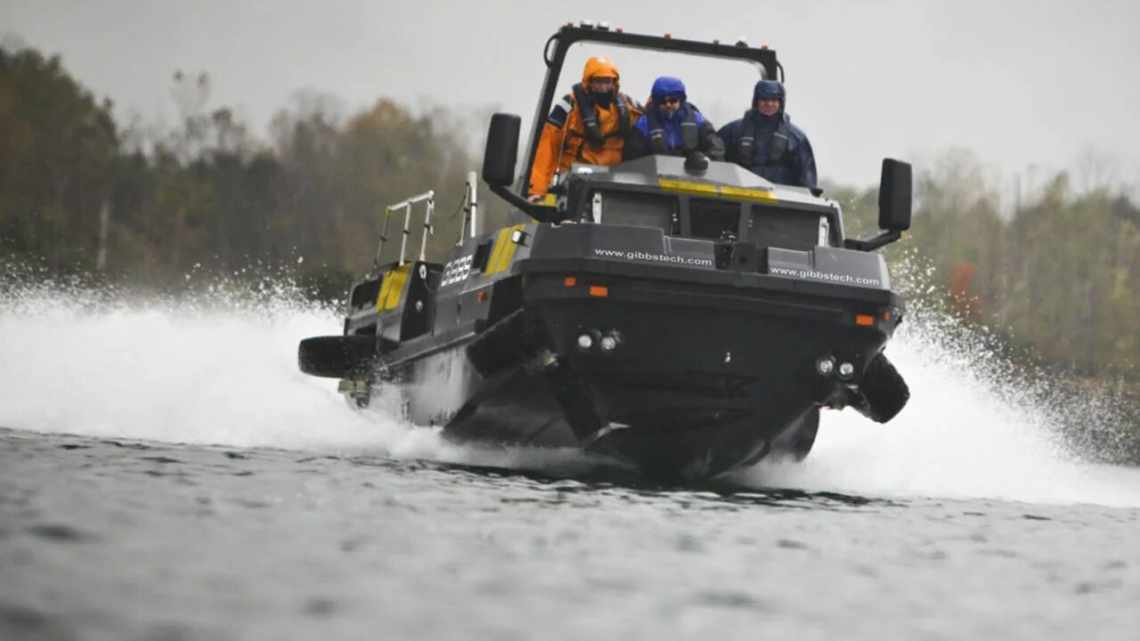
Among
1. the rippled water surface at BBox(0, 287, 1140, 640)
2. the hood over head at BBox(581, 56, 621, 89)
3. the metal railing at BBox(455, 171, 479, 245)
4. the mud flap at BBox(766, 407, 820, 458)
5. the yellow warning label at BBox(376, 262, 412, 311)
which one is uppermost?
the hood over head at BBox(581, 56, 621, 89)

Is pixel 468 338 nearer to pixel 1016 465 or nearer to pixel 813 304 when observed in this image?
pixel 813 304

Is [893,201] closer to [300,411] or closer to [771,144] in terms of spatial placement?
[771,144]

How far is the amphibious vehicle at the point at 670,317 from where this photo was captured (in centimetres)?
1137

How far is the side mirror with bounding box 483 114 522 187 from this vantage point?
11.4 metres

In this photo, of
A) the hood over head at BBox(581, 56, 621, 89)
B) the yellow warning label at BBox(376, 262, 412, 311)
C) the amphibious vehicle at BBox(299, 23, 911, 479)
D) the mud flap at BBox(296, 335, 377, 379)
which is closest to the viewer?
A: the amphibious vehicle at BBox(299, 23, 911, 479)

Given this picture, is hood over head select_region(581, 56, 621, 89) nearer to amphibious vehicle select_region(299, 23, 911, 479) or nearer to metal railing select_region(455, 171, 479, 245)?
amphibious vehicle select_region(299, 23, 911, 479)

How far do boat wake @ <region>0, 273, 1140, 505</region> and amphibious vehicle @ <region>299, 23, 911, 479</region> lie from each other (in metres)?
0.59

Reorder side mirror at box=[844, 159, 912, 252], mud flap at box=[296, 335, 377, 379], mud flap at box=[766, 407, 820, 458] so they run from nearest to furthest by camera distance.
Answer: side mirror at box=[844, 159, 912, 252] < mud flap at box=[766, 407, 820, 458] < mud flap at box=[296, 335, 377, 379]

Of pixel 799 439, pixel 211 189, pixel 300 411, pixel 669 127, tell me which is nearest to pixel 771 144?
pixel 669 127

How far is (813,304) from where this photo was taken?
37.8ft

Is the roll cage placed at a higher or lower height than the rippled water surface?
higher

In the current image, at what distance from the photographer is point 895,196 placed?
12109mm

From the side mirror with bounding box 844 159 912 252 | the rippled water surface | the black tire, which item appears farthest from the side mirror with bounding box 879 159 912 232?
the rippled water surface

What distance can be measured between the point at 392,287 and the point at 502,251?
2.50m
